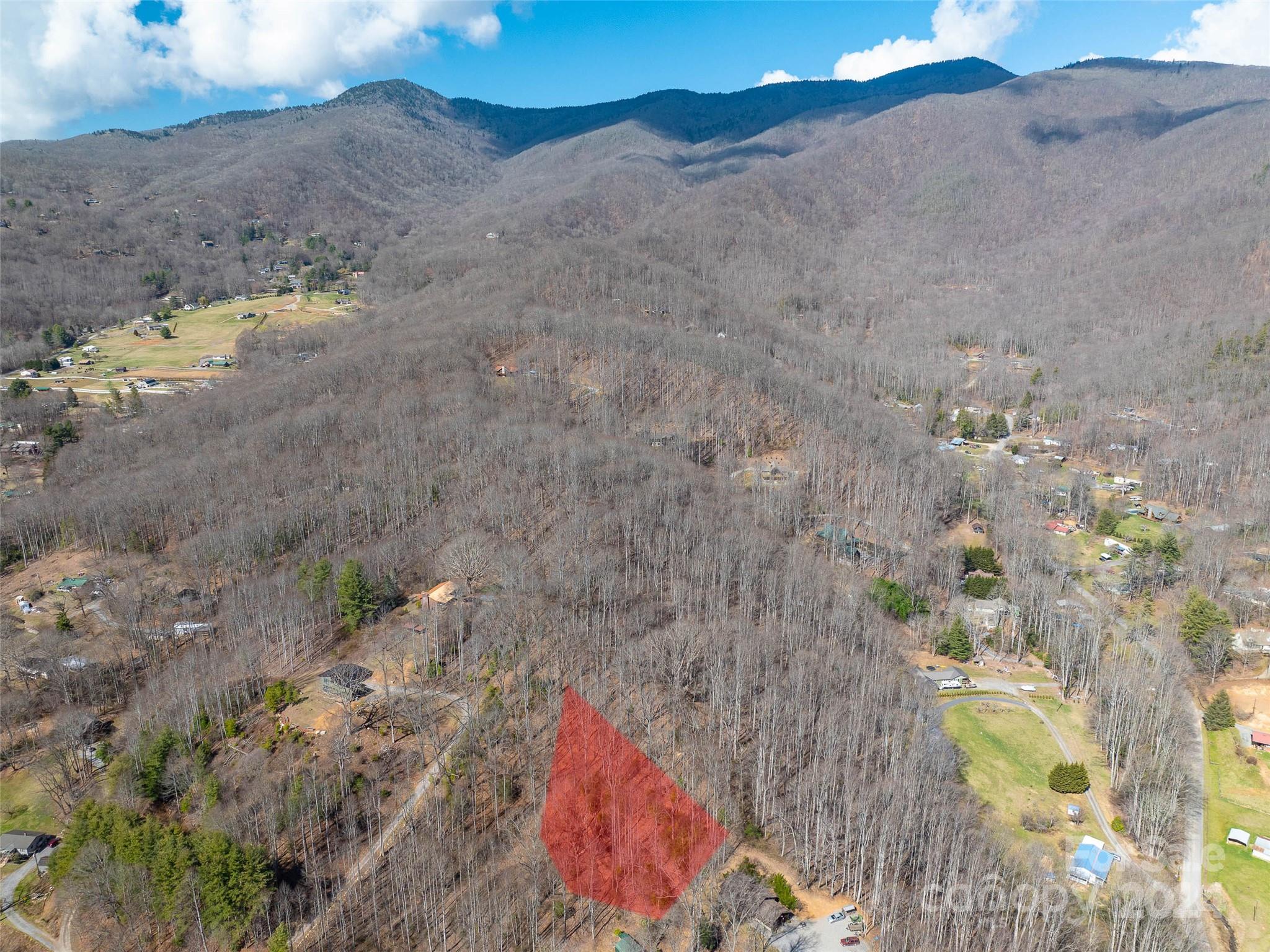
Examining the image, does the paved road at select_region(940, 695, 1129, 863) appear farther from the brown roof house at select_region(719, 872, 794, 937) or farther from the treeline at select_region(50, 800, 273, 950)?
the treeline at select_region(50, 800, 273, 950)

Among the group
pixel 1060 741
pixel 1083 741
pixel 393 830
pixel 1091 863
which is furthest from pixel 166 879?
pixel 1083 741

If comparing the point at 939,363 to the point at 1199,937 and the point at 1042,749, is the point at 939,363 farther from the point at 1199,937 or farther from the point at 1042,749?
the point at 1199,937

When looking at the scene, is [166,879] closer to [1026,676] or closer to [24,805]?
[24,805]

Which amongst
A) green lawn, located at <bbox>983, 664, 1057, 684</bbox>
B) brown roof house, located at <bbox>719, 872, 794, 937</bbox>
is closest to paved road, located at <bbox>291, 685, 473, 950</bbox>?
brown roof house, located at <bbox>719, 872, 794, 937</bbox>

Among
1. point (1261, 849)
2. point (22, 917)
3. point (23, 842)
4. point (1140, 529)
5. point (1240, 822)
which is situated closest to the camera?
point (22, 917)

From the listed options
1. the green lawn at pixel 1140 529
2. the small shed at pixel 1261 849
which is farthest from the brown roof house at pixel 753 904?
the green lawn at pixel 1140 529

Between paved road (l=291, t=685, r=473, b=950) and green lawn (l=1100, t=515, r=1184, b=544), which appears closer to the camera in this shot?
paved road (l=291, t=685, r=473, b=950)
